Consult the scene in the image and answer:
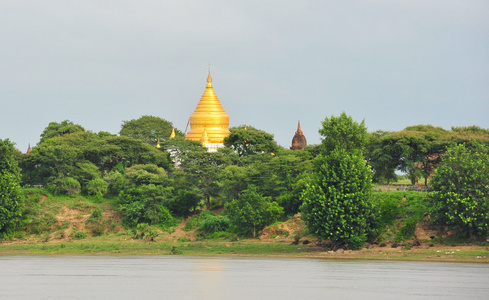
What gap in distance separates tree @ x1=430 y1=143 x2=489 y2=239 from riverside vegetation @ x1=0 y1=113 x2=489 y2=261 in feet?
0.24

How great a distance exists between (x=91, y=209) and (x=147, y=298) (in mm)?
31540

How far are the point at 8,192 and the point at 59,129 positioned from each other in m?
23.0

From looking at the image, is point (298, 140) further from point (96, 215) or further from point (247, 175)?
point (96, 215)

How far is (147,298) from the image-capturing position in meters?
31.0

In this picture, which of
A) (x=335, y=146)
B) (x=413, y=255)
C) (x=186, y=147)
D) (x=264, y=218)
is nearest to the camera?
(x=413, y=255)

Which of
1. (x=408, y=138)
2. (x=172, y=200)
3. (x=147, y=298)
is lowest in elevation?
(x=147, y=298)

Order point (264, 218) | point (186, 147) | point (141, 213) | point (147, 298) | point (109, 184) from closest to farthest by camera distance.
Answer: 1. point (147, 298)
2. point (264, 218)
3. point (141, 213)
4. point (109, 184)
5. point (186, 147)

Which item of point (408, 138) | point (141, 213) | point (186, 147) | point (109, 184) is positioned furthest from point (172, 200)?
point (408, 138)

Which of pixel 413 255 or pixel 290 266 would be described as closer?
pixel 290 266

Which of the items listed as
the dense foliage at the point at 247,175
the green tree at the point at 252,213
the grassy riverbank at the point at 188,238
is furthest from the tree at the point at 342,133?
the green tree at the point at 252,213

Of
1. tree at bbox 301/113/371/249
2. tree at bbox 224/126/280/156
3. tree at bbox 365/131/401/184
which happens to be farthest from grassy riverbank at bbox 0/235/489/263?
tree at bbox 224/126/280/156

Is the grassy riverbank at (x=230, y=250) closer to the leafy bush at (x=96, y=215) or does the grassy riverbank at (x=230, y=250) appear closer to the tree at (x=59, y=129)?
the leafy bush at (x=96, y=215)

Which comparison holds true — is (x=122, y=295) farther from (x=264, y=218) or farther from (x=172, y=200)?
(x=172, y=200)

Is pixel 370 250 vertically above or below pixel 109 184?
below
